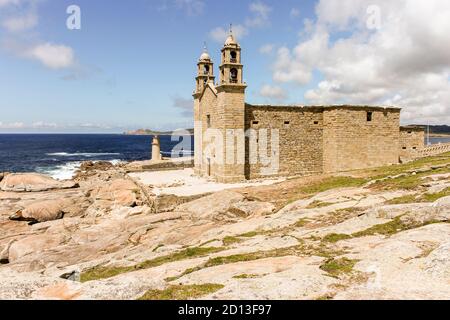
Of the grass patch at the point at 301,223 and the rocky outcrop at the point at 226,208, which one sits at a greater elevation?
the grass patch at the point at 301,223

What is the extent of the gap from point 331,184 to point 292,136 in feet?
40.6

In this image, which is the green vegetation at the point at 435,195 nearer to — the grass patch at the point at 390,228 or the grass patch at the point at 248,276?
the grass patch at the point at 390,228

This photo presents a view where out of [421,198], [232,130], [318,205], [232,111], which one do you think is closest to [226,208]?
[318,205]

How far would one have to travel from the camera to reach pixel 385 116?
111 feet

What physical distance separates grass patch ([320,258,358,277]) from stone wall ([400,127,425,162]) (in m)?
32.6

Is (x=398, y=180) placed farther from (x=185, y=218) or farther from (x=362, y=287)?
(x=362, y=287)

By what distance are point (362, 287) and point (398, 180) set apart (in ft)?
44.0

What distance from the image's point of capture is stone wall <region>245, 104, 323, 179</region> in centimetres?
3111

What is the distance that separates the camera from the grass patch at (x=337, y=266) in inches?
268

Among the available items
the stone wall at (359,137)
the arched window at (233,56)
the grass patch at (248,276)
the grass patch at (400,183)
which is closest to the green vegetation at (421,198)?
the grass patch at (400,183)

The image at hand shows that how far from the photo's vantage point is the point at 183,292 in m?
Answer: 6.26

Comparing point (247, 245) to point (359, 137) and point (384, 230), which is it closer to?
point (384, 230)

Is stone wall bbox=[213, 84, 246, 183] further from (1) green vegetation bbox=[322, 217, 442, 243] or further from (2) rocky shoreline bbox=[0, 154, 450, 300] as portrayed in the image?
(1) green vegetation bbox=[322, 217, 442, 243]

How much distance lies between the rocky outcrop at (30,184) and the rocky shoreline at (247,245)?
4.23m
